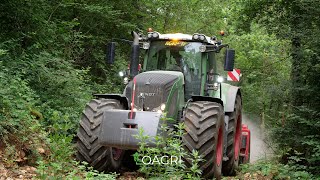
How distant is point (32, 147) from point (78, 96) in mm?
3819

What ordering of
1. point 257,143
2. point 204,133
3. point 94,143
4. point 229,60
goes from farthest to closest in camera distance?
point 257,143
point 229,60
point 94,143
point 204,133

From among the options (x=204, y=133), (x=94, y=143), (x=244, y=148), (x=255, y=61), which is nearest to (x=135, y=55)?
(x=94, y=143)

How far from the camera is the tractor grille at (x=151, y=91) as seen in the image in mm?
7566

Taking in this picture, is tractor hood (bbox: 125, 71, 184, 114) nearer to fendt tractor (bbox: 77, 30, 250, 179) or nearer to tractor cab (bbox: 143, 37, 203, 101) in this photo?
fendt tractor (bbox: 77, 30, 250, 179)

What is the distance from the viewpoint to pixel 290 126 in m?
10.4

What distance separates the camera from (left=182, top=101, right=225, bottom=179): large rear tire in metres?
6.98

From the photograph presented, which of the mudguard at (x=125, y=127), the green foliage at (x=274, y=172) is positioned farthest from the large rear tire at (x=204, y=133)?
the green foliage at (x=274, y=172)

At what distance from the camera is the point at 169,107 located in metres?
7.62

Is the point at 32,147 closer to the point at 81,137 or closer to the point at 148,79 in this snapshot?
the point at 81,137

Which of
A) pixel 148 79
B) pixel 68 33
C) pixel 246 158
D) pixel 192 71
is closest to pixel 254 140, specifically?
pixel 246 158

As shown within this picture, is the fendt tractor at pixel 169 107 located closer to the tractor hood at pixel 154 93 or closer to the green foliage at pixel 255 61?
the tractor hood at pixel 154 93

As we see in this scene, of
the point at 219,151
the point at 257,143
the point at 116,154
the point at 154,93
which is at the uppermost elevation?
the point at 154,93

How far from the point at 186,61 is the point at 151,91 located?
1.39 meters

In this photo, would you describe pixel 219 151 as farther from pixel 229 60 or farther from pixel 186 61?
pixel 186 61
